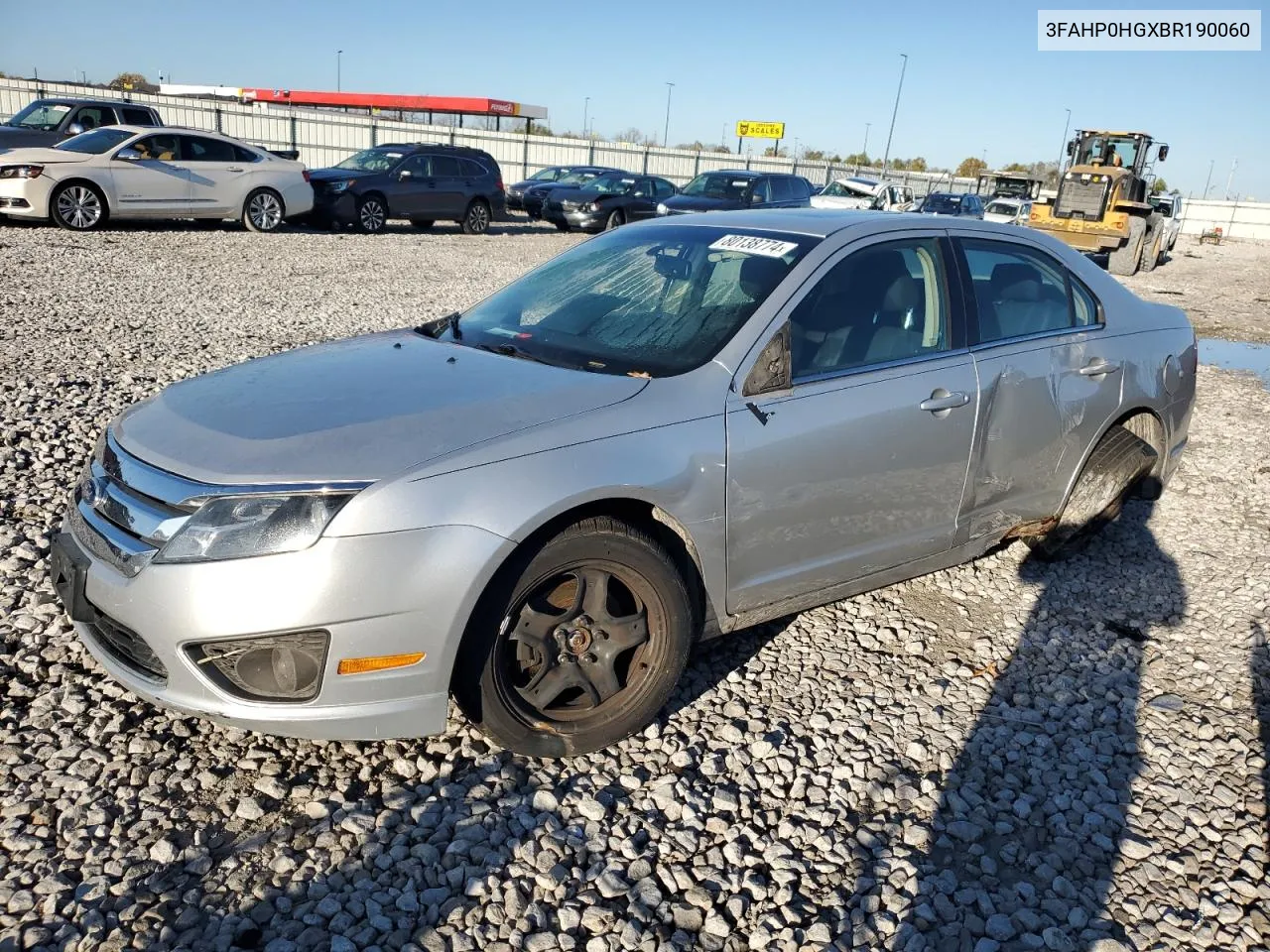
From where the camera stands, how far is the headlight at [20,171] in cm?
1316

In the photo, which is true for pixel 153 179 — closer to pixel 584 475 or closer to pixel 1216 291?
pixel 584 475

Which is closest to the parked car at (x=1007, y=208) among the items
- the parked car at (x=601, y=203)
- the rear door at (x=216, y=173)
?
the parked car at (x=601, y=203)

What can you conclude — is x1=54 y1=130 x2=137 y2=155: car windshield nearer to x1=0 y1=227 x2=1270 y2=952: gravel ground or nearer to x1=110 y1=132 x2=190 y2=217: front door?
x1=110 y1=132 x2=190 y2=217: front door

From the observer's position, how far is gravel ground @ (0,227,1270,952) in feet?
7.77

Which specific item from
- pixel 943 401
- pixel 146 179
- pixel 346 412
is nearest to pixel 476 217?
pixel 146 179

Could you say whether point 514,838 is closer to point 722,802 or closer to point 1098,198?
point 722,802

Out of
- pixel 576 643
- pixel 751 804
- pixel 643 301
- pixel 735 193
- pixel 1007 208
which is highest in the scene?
pixel 1007 208

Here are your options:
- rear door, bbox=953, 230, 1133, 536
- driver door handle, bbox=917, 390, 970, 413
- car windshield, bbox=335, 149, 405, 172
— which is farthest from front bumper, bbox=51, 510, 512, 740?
car windshield, bbox=335, 149, 405, 172

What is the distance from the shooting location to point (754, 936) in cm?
235

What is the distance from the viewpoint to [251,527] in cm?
248

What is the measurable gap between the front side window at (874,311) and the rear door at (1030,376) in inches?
7.9

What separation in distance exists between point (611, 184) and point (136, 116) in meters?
10.0

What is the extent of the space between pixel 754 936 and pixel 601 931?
372 millimetres

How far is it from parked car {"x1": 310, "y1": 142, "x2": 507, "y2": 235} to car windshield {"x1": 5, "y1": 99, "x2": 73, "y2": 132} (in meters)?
4.03
